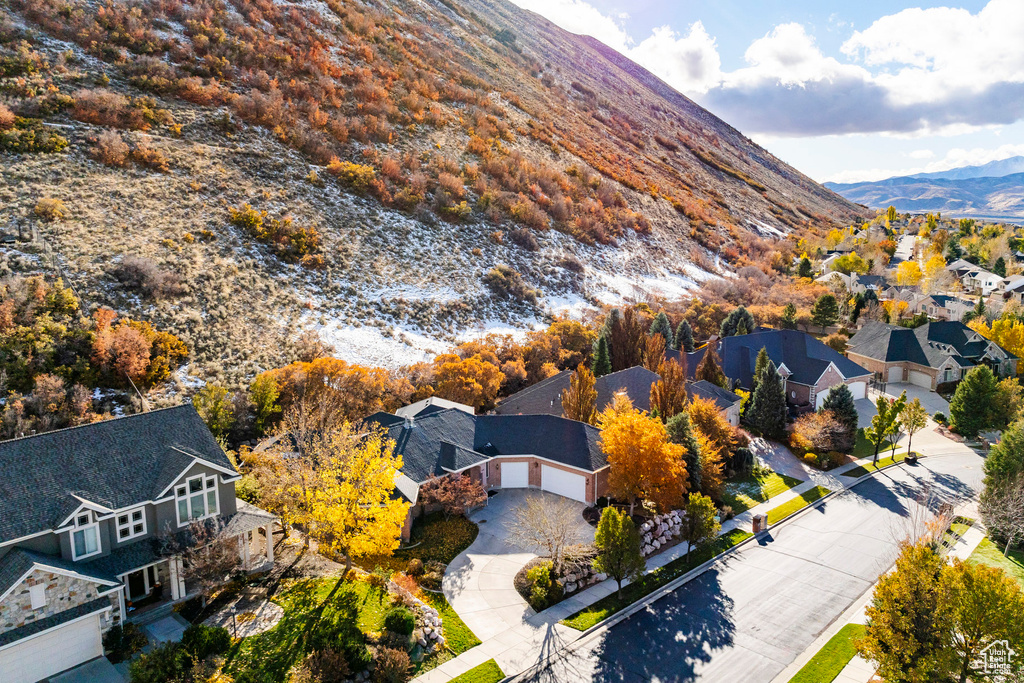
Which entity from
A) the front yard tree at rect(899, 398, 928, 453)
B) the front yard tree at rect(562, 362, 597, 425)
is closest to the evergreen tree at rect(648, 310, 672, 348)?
the front yard tree at rect(899, 398, 928, 453)

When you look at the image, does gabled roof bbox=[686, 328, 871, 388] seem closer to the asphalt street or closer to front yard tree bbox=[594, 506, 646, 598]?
the asphalt street

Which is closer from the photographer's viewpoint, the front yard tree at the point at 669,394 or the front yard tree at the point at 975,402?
the front yard tree at the point at 669,394

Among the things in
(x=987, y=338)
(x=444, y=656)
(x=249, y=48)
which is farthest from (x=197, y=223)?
(x=987, y=338)

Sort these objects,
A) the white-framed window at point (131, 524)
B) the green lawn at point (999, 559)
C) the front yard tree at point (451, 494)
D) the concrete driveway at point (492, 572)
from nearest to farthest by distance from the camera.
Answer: the white-framed window at point (131, 524), the concrete driveway at point (492, 572), the green lawn at point (999, 559), the front yard tree at point (451, 494)

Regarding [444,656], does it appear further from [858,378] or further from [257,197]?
[257,197]

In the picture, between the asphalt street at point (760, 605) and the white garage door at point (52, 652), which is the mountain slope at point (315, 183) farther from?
the asphalt street at point (760, 605)

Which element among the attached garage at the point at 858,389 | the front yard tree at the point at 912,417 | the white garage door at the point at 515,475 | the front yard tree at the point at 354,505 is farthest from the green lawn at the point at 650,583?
the attached garage at the point at 858,389
